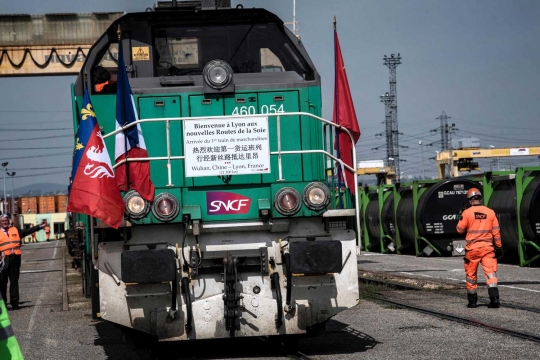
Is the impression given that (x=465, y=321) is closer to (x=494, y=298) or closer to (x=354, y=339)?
(x=494, y=298)

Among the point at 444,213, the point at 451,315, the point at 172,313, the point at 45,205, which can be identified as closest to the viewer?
the point at 172,313

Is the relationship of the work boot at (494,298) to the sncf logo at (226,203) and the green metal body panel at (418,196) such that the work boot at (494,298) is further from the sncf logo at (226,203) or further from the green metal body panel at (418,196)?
the green metal body panel at (418,196)

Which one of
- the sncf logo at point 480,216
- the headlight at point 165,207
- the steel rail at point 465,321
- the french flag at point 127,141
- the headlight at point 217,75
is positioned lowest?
the steel rail at point 465,321

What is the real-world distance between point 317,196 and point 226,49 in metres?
2.10

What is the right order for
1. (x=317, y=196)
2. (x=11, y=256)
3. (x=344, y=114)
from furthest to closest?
(x=11, y=256), (x=344, y=114), (x=317, y=196)

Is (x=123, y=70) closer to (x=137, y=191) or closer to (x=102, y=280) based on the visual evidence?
(x=137, y=191)

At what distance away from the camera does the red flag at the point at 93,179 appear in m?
A: 7.71

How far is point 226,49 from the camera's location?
912 centimetres

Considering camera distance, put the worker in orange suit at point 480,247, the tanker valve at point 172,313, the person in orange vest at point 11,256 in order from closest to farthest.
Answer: the tanker valve at point 172,313, the worker in orange suit at point 480,247, the person in orange vest at point 11,256

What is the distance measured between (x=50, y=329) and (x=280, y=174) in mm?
5339

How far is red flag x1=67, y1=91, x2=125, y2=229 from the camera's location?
7.71 metres

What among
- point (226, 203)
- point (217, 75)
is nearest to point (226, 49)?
point (217, 75)

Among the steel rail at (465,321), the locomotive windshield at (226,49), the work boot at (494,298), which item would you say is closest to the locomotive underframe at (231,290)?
the locomotive windshield at (226,49)

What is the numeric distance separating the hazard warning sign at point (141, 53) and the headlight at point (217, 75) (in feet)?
2.43
